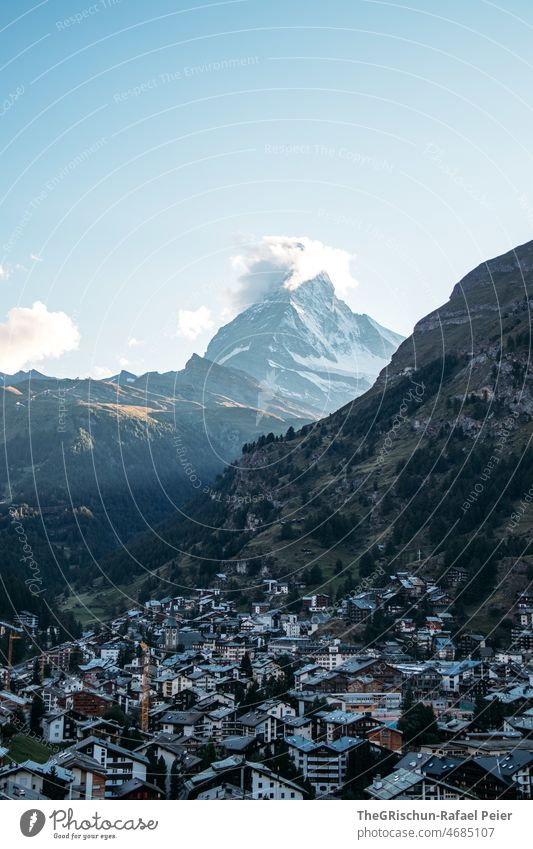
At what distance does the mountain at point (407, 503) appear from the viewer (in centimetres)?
13088

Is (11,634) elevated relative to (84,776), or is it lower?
lower

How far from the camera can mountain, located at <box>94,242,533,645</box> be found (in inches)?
5153

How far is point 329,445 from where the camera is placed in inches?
7431

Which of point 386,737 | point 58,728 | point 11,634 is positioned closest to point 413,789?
point 386,737

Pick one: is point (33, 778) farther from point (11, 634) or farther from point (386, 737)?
point (11, 634)

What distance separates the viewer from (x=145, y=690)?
93750mm

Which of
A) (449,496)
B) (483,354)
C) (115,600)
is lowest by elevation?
(115,600)

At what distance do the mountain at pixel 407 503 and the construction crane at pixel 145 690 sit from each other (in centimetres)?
2542

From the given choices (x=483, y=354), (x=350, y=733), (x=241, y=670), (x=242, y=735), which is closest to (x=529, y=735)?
(x=350, y=733)

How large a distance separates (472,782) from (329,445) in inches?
5117

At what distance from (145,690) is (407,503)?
6945 centimetres

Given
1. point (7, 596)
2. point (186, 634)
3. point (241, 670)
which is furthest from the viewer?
point (7, 596)

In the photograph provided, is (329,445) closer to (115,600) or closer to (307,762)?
(115,600)

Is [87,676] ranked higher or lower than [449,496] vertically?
lower
